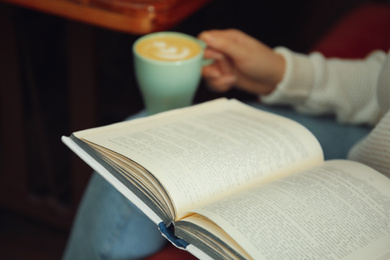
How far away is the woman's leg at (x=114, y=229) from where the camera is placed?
596 mm

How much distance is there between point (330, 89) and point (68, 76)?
509 mm

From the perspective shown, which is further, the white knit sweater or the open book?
the white knit sweater

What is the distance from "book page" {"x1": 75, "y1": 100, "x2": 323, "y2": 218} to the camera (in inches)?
18.7

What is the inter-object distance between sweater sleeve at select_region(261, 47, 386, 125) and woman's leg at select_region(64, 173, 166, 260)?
0.33 metres

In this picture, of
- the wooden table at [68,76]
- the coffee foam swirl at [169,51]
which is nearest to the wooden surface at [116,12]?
the wooden table at [68,76]

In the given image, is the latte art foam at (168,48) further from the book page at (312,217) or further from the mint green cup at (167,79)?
the book page at (312,217)

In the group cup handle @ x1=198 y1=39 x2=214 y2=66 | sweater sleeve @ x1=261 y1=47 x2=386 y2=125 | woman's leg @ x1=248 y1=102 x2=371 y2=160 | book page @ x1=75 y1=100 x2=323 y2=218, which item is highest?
cup handle @ x1=198 y1=39 x2=214 y2=66

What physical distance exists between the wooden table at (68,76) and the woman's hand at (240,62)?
0.12 metres

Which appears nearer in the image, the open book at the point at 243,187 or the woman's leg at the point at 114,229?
the open book at the point at 243,187

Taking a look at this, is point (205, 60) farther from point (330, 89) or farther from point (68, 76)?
point (68, 76)

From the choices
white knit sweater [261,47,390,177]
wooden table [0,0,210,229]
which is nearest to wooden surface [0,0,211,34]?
wooden table [0,0,210,229]

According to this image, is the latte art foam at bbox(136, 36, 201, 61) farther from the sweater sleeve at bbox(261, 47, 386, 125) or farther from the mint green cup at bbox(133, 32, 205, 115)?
the sweater sleeve at bbox(261, 47, 386, 125)

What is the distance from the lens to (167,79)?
64cm

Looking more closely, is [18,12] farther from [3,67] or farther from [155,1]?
[155,1]
